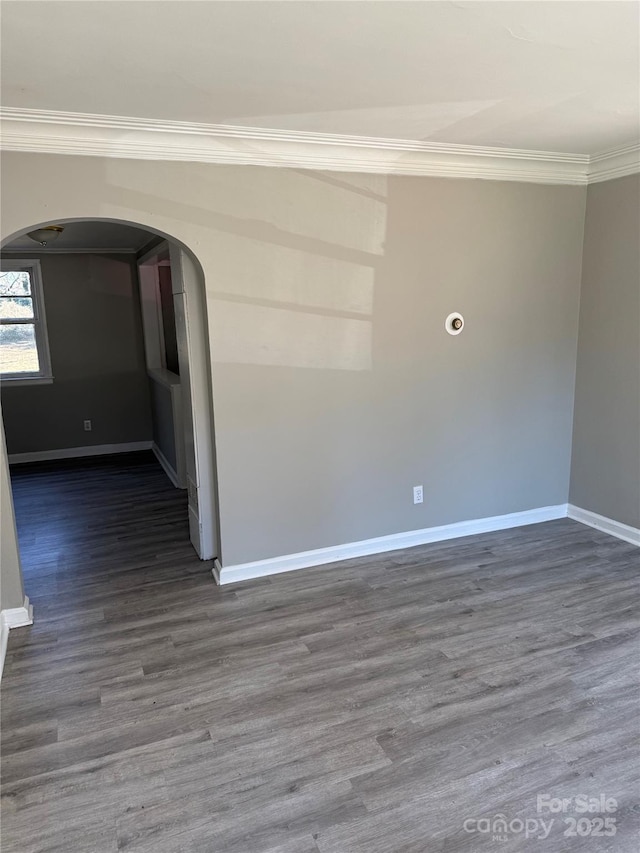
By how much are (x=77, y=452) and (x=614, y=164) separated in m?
5.59

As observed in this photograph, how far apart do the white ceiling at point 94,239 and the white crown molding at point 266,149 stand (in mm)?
1787

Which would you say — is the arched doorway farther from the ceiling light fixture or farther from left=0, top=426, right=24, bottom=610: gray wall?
the ceiling light fixture

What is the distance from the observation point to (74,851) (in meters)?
1.73

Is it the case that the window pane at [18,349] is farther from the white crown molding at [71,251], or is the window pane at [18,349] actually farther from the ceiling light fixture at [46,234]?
the ceiling light fixture at [46,234]

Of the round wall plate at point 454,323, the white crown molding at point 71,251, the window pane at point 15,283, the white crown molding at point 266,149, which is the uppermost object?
the white crown molding at point 266,149

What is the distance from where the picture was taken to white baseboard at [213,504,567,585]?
339cm

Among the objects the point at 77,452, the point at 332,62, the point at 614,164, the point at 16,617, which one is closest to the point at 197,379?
the point at 16,617

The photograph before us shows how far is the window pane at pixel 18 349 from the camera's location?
6016mm

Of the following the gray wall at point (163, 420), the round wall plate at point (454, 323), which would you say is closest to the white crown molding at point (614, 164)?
the round wall plate at point (454, 323)

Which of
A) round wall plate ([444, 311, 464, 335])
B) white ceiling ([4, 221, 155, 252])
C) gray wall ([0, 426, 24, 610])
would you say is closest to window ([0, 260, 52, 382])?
white ceiling ([4, 221, 155, 252])

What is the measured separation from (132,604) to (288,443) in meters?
1.22

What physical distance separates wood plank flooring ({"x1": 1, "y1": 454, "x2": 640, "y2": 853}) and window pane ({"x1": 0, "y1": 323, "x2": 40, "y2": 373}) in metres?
3.07

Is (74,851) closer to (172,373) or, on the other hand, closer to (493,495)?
(493,495)

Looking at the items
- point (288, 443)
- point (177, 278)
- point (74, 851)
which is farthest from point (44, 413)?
point (74, 851)
